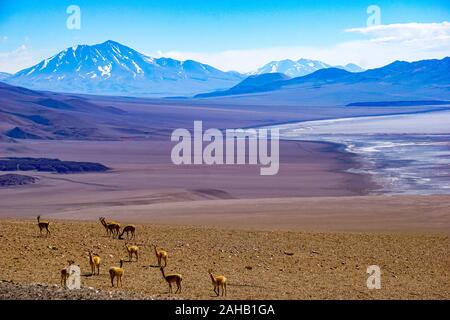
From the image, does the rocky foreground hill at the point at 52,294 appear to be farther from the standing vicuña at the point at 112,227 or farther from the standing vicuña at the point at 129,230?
the standing vicuña at the point at 112,227

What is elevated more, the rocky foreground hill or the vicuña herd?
the rocky foreground hill

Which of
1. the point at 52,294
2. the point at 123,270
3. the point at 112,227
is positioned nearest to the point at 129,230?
the point at 112,227

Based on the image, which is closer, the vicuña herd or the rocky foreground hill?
the rocky foreground hill

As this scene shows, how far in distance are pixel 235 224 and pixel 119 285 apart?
12139mm

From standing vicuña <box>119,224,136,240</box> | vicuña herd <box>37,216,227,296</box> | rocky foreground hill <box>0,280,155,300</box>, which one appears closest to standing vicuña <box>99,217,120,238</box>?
vicuña herd <box>37,216,227,296</box>

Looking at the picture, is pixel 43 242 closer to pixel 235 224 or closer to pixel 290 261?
pixel 290 261

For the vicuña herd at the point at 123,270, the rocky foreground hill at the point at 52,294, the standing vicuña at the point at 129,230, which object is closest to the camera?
the rocky foreground hill at the point at 52,294

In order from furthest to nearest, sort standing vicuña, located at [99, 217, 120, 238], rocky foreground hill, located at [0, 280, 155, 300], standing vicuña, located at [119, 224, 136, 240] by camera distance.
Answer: standing vicuña, located at [99, 217, 120, 238] → standing vicuña, located at [119, 224, 136, 240] → rocky foreground hill, located at [0, 280, 155, 300]

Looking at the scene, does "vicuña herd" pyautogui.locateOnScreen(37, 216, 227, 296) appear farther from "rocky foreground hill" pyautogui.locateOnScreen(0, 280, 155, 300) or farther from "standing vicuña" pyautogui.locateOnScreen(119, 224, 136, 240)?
"rocky foreground hill" pyautogui.locateOnScreen(0, 280, 155, 300)

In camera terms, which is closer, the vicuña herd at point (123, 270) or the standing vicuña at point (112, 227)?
the vicuña herd at point (123, 270)

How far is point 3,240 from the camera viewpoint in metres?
14.8

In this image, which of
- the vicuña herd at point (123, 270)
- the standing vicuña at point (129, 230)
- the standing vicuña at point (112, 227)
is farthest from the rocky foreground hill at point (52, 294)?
the standing vicuña at point (112, 227)

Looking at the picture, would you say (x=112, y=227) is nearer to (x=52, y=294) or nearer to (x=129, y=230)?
(x=129, y=230)
